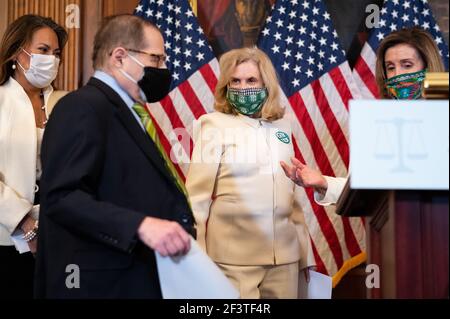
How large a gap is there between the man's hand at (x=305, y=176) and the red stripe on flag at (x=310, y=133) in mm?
1114

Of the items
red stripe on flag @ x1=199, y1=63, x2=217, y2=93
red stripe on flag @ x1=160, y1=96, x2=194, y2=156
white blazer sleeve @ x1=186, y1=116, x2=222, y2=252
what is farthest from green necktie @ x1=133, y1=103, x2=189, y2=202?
red stripe on flag @ x1=199, y1=63, x2=217, y2=93

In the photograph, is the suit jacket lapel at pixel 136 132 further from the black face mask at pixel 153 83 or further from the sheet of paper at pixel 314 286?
the sheet of paper at pixel 314 286

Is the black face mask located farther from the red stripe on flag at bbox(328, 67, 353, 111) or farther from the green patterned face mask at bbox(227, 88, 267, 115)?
the red stripe on flag at bbox(328, 67, 353, 111)

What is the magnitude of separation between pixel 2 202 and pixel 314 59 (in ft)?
8.08

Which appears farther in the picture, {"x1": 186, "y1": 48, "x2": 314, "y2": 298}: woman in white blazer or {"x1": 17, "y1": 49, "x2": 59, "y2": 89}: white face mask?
{"x1": 17, "y1": 49, "x2": 59, "y2": 89}: white face mask

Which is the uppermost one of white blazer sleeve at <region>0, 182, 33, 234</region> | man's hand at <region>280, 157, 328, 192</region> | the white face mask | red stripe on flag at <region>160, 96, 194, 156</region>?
the white face mask

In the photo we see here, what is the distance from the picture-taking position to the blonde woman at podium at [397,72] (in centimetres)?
352

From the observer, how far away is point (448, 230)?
1858mm

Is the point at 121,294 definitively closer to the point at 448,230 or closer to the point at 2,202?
the point at 448,230

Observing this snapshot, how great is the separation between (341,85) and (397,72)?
119 cm

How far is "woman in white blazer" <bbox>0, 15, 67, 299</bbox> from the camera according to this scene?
3.43 m

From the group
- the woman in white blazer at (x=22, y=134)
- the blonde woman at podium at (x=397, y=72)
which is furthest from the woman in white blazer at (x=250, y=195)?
the woman in white blazer at (x=22, y=134)

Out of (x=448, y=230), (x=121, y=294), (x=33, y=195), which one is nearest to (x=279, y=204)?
(x=33, y=195)

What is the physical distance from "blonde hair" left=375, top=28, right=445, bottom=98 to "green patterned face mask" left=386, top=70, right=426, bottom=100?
86 mm
